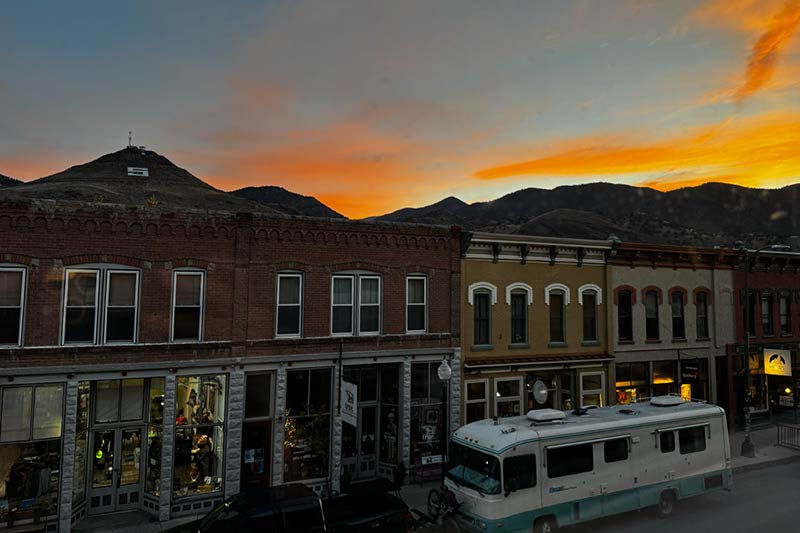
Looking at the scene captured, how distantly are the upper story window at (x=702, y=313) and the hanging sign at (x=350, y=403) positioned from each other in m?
19.7

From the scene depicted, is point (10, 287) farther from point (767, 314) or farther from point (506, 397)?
A: point (767, 314)

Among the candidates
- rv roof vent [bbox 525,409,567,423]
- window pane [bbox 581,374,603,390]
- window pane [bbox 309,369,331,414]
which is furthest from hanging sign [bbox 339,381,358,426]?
window pane [bbox 581,374,603,390]

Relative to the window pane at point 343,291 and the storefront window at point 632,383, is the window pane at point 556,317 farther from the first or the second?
the window pane at point 343,291

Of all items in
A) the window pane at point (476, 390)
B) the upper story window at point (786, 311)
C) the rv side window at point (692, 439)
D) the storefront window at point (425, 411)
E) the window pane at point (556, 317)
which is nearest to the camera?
the rv side window at point (692, 439)

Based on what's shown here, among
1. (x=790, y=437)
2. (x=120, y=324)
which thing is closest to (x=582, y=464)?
(x=120, y=324)

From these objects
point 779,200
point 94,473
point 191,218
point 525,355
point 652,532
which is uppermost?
point 779,200

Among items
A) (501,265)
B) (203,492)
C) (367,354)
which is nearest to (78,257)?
(203,492)

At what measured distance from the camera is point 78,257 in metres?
14.5

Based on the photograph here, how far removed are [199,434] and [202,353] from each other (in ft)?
8.49

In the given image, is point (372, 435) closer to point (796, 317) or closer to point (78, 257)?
point (78, 257)

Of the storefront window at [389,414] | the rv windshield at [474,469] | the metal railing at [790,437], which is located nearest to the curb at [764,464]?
the metal railing at [790,437]

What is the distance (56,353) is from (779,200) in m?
133

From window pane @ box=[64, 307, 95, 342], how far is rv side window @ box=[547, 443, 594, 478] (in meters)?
13.4

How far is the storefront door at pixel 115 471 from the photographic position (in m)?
15.1
